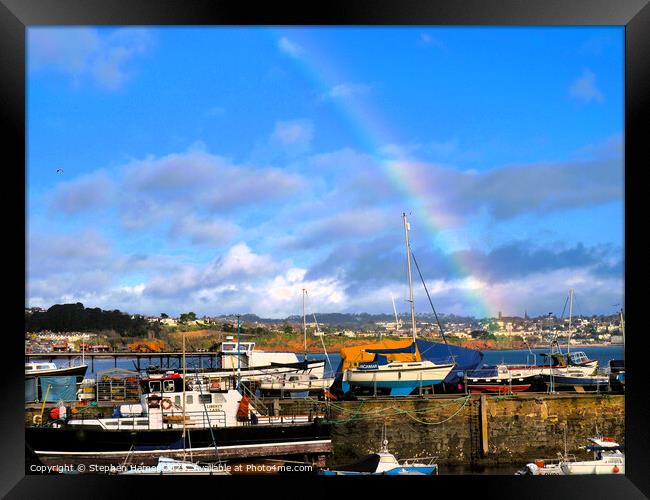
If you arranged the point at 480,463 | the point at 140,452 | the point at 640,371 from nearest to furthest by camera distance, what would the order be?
the point at 640,371 < the point at 140,452 < the point at 480,463

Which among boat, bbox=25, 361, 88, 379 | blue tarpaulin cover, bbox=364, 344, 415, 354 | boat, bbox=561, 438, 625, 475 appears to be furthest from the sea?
boat, bbox=561, 438, 625, 475

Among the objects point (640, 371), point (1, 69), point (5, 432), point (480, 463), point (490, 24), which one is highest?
point (490, 24)

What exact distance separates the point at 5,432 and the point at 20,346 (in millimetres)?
356

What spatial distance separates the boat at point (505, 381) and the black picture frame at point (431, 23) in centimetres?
1148

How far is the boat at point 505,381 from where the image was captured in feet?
48.1

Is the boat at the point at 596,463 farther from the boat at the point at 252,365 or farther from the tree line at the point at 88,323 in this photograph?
the tree line at the point at 88,323

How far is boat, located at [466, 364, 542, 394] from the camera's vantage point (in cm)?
1466

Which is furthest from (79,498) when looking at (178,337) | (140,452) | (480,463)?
(178,337)

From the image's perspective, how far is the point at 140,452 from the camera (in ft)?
29.0

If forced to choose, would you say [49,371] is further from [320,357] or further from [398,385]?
[320,357]

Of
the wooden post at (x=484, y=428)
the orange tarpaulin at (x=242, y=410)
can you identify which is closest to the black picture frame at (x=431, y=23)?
the orange tarpaulin at (x=242, y=410)

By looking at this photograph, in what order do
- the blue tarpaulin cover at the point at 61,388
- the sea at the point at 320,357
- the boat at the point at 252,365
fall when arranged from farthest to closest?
the sea at the point at 320,357, the boat at the point at 252,365, the blue tarpaulin cover at the point at 61,388

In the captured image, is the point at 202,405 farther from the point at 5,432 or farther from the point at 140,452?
the point at 5,432

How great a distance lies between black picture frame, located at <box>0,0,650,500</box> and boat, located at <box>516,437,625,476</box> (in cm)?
453
